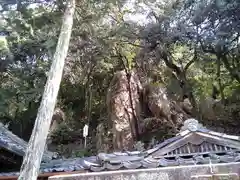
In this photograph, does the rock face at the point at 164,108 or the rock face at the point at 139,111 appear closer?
the rock face at the point at 139,111

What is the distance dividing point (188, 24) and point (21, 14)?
6.26m

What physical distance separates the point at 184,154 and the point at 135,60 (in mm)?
9152

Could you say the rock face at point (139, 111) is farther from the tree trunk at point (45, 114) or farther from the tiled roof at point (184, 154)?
the tiled roof at point (184, 154)

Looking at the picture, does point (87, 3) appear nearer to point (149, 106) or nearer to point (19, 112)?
point (149, 106)

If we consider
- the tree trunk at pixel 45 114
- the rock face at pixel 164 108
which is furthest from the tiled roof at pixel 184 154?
the rock face at pixel 164 108

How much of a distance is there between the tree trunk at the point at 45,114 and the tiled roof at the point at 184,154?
881 millimetres

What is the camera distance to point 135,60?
14.5 metres

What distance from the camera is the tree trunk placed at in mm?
5627

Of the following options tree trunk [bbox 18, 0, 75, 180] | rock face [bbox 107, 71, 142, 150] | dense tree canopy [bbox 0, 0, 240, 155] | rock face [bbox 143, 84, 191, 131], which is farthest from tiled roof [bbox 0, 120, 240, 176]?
rock face [bbox 143, 84, 191, 131]

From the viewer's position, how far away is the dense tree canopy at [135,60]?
11656 millimetres

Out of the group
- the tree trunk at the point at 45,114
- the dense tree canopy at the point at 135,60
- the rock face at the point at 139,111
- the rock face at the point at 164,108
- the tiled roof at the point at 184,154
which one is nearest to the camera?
the tiled roof at the point at 184,154

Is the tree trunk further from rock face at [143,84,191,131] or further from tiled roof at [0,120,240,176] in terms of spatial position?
rock face at [143,84,191,131]

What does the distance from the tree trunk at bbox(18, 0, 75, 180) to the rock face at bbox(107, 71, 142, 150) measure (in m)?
6.08

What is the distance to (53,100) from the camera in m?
6.47
